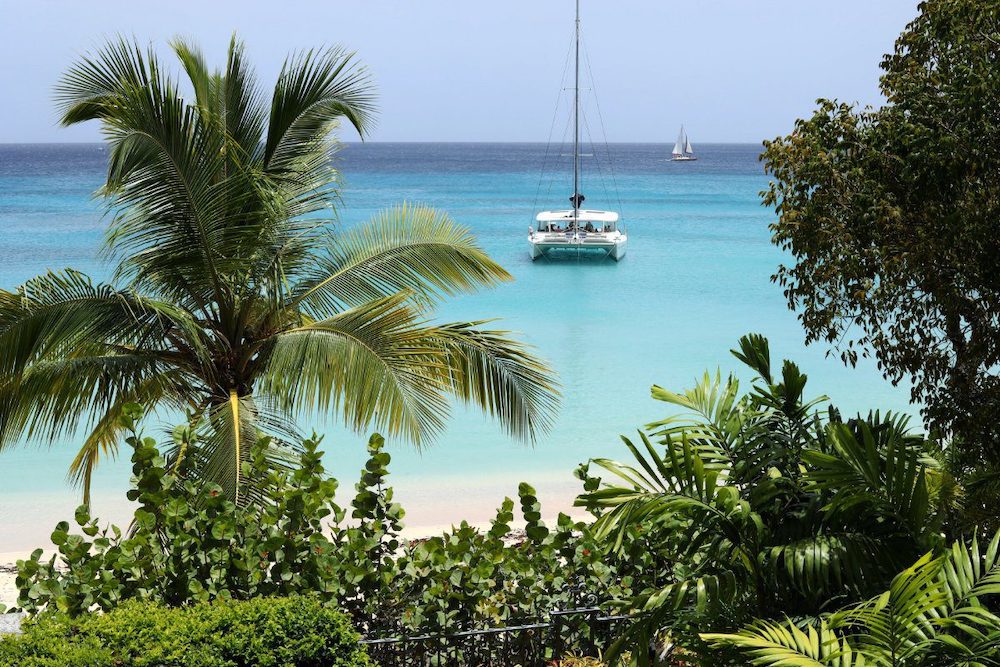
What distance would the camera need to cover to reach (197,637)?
4184 mm

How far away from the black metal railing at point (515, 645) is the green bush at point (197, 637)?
1.58ft

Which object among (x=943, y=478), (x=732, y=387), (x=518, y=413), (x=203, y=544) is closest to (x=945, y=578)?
(x=732, y=387)

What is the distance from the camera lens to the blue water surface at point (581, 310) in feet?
46.8

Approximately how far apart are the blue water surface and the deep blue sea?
5cm

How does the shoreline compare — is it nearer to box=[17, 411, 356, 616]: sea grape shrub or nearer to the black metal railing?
the black metal railing

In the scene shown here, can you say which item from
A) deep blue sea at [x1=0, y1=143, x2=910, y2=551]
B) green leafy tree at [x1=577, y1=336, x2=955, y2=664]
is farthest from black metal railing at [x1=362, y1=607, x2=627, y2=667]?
deep blue sea at [x1=0, y1=143, x2=910, y2=551]

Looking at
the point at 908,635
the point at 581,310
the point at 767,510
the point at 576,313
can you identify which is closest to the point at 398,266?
the point at 767,510

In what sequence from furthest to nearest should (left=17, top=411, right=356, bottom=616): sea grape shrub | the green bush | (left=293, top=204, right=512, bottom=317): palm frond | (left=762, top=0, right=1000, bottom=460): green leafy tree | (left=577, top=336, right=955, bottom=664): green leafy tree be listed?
(left=293, top=204, right=512, bottom=317): palm frond
(left=762, top=0, right=1000, bottom=460): green leafy tree
(left=17, top=411, right=356, bottom=616): sea grape shrub
(left=577, top=336, right=955, bottom=664): green leafy tree
the green bush

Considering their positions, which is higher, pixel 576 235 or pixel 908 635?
pixel 576 235

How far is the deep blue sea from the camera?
1395cm

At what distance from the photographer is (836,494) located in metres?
4.27

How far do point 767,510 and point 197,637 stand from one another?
2642 millimetres

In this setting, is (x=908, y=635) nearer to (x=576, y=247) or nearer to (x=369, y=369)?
(x=369, y=369)

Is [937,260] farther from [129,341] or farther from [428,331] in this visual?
[129,341]
